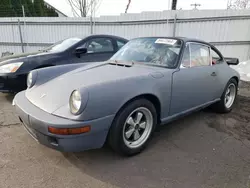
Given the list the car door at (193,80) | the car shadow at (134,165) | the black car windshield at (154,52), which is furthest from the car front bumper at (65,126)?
the black car windshield at (154,52)

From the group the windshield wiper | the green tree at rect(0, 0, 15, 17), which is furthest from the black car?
the green tree at rect(0, 0, 15, 17)

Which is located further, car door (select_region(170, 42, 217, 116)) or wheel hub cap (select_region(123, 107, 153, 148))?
car door (select_region(170, 42, 217, 116))

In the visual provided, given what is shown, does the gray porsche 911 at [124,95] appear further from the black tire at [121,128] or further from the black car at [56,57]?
the black car at [56,57]

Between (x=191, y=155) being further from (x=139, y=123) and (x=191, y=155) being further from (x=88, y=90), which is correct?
(x=88, y=90)

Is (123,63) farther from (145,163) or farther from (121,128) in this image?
(145,163)

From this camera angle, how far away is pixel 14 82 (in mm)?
3912

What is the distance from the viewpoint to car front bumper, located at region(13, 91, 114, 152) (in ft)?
6.18

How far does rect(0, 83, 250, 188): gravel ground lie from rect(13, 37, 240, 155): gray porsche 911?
0.82 ft

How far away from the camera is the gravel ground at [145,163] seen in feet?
6.55

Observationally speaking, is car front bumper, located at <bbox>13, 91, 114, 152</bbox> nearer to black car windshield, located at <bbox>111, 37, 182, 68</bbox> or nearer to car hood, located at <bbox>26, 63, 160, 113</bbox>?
car hood, located at <bbox>26, 63, 160, 113</bbox>

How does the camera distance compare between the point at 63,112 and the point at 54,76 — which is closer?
the point at 63,112

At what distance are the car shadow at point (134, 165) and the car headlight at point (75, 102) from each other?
27.5 inches

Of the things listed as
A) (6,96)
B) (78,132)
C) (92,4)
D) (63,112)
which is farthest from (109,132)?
(92,4)

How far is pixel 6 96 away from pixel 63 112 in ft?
10.6
